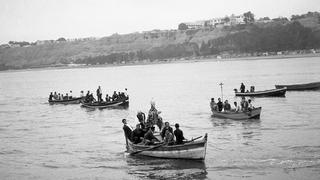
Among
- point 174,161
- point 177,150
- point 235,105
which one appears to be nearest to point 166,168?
point 174,161

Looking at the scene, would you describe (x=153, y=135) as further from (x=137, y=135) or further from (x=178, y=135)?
(x=178, y=135)

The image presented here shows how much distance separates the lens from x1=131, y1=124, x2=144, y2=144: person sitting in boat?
3144 cm

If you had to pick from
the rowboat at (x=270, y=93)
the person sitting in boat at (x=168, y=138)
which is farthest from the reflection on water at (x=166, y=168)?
the rowboat at (x=270, y=93)

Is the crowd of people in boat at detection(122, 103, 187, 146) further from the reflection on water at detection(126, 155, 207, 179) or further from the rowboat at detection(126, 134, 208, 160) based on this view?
the reflection on water at detection(126, 155, 207, 179)

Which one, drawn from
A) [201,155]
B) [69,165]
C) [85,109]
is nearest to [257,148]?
[201,155]

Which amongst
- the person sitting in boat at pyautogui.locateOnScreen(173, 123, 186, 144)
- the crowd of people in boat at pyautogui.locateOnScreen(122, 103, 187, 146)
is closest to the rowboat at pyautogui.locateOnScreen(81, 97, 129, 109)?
the crowd of people in boat at pyautogui.locateOnScreen(122, 103, 187, 146)

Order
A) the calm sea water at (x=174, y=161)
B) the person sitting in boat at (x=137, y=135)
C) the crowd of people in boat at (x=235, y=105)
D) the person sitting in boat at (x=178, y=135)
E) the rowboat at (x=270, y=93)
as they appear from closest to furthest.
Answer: the calm sea water at (x=174, y=161) → the person sitting in boat at (x=178, y=135) → the person sitting in boat at (x=137, y=135) → the crowd of people in boat at (x=235, y=105) → the rowboat at (x=270, y=93)

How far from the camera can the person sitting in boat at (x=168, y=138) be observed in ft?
95.8

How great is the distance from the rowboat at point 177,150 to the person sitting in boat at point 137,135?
306mm

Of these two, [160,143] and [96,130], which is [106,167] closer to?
[160,143]

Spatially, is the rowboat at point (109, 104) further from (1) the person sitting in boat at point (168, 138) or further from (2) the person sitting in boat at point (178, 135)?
(2) the person sitting in boat at point (178, 135)

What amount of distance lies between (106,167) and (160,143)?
11.7 ft

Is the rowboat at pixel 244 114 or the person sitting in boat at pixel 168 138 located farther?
the rowboat at pixel 244 114

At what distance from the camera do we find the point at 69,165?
3212 cm
